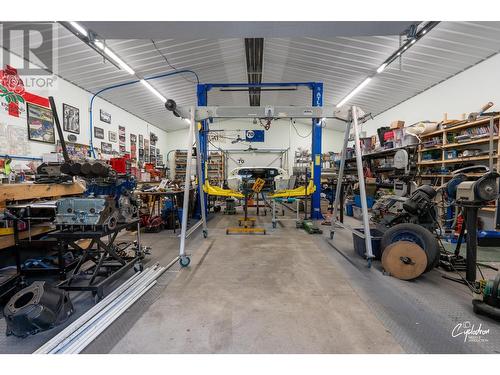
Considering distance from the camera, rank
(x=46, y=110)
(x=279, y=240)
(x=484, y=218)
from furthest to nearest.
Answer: (x=46, y=110) → (x=484, y=218) → (x=279, y=240)

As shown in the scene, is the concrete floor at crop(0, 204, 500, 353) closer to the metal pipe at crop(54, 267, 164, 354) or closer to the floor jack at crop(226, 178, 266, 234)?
the metal pipe at crop(54, 267, 164, 354)

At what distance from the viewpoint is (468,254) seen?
81.5 inches

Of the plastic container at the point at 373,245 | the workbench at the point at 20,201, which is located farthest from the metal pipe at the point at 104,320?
the plastic container at the point at 373,245

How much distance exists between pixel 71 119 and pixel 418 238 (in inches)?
293

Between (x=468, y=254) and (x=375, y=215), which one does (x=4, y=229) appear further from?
(x=375, y=215)

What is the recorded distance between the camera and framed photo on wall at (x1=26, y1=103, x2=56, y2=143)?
14.7ft

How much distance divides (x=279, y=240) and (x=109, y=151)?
638 cm

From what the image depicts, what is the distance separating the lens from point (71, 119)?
567cm

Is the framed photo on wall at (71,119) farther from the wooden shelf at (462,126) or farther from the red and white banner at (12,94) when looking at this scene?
the wooden shelf at (462,126)

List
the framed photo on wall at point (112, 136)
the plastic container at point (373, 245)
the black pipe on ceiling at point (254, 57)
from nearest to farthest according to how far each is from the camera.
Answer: the plastic container at point (373, 245), the black pipe on ceiling at point (254, 57), the framed photo on wall at point (112, 136)

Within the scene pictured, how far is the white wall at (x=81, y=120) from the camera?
429 centimetres

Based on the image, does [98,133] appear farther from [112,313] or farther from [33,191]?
[112,313]

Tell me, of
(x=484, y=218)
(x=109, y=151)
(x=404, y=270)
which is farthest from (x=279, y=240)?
(x=109, y=151)

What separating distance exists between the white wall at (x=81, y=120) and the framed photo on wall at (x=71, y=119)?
97 mm
